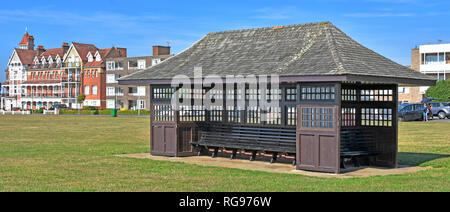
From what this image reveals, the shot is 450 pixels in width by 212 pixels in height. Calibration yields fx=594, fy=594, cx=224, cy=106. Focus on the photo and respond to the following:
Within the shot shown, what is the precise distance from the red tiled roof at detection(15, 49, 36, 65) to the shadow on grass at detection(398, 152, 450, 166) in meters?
105

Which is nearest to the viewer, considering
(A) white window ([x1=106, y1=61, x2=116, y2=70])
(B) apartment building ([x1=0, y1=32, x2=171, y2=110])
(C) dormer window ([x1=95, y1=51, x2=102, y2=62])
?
(B) apartment building ([x1=0, y1=32, x2=171, y2=110])

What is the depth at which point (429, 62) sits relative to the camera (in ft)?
259

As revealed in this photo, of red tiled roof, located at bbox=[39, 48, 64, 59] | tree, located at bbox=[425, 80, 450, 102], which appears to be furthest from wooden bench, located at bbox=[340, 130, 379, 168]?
red tiled roof, located at bbox=[39, 48, 64, 59]

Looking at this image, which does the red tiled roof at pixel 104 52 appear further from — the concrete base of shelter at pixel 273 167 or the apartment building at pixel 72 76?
the concrete base of shelter at pixel 273 167

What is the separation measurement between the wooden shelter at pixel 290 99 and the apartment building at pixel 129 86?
71.1m

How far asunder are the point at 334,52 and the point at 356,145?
284cm

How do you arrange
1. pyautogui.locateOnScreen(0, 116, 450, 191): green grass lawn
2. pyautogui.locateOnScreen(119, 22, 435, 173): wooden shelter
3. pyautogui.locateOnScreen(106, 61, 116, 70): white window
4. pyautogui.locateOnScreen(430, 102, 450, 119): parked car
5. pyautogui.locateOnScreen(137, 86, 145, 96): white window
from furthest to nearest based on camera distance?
pyautogui.locateOnScreen(106, 61, 116, 70): white window
pyautogui.locateOnScreen(137, 86, 145, 96): white window
pyautogui.locateOnScreen(430, 102, 450, 119): parked car
pyautogui.locateOnScreen(119, 22, 435, 173): wooden shelter
pyautogui.locateOnScreen(0, 116, 450, 191): green grass lawn

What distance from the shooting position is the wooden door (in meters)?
14.8

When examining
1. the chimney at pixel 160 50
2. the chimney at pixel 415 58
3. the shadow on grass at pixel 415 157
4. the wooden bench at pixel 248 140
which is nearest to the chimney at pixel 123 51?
the chimney at pixel 160 50

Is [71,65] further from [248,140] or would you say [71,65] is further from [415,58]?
[248,140]

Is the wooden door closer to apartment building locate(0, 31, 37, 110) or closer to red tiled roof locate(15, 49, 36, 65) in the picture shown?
apartment building locate(0, 31, 37, 110)

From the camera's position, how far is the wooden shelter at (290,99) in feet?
49.4

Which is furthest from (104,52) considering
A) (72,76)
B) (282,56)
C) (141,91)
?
(282,56)

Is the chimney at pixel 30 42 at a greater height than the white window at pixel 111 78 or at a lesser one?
greater
